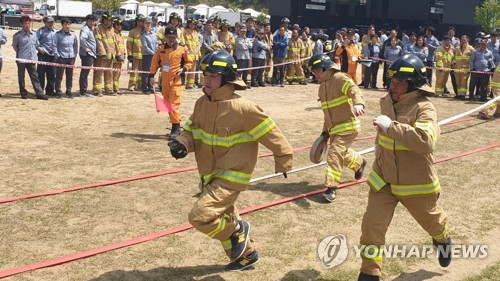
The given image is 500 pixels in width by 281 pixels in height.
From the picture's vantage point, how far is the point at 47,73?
47.1 ft

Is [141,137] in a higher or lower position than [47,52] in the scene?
lower

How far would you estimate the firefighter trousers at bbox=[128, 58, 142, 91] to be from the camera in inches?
658

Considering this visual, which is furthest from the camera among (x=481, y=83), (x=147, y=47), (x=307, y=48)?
(x=307, y=48)

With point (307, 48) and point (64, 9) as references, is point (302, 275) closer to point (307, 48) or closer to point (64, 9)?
point (307, 48)

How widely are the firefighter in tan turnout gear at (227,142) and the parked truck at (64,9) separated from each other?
53442mm

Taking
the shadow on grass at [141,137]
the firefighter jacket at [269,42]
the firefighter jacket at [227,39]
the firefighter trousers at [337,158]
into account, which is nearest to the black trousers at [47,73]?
the shadow on grass at [141,137]

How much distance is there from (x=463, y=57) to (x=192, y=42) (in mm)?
8696

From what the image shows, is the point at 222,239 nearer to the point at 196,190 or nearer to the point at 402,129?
the point at 402,129

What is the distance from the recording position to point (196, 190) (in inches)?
300

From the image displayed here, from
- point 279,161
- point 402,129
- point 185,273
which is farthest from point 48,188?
point 402,129

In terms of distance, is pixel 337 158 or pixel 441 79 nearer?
pixel 337 158

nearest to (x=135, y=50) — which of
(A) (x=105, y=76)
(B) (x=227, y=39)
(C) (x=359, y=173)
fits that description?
(A) (x=105, y=76)

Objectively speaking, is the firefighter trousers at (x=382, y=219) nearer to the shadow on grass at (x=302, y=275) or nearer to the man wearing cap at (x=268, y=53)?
the shadow on grass at (x=302, y=275)

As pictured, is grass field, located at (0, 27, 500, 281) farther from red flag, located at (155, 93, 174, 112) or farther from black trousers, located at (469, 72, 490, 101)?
black trousers, located at (469, 72, 490, 101)
